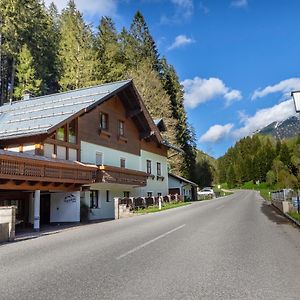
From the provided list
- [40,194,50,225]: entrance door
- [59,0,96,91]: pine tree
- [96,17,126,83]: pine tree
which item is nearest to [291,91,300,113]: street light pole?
[40,194,50,225]: entrance door

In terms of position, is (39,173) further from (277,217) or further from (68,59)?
(68,59)

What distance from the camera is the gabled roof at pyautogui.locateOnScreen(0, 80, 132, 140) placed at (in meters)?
22.8

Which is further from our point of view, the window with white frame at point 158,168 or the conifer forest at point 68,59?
the conifer forest at point 68,59

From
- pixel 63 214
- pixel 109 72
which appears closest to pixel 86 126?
pixel 63 214

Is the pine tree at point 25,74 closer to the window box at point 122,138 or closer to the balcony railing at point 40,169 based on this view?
the window box at point 122,138

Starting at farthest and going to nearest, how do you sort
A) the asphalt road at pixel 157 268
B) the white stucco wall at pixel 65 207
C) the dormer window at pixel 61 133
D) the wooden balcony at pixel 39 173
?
1. the dormer window at pixel 61 133
2. the white stucco wall at pixel 65 207
3. the wooden balcony at pixel 39 173
4. the asphalt road at pixel 157 268

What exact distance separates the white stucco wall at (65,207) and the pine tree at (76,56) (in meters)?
25.9

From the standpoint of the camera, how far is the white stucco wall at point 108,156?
26969mm

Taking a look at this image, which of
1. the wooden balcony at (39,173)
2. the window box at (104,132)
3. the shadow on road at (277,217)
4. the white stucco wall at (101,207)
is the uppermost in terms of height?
the window box at (104,132)

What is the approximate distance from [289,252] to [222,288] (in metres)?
3.96

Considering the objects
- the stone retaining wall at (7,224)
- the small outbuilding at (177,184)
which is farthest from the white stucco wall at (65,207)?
the small outbuilding at (177,184)

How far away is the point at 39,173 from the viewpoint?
63.0ft

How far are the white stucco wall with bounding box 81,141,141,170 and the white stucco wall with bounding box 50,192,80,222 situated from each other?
10.9 ft

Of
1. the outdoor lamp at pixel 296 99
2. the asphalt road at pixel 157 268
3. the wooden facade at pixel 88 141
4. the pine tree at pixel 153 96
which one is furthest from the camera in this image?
the pine tree at pixel 153 96
